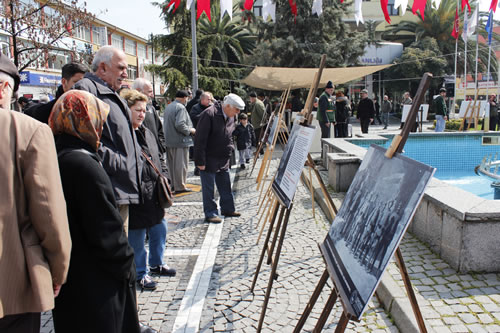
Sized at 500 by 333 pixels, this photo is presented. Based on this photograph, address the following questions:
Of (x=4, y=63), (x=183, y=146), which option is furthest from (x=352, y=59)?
(x=4, y=63)

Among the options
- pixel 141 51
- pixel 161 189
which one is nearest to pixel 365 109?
pixel 161 189

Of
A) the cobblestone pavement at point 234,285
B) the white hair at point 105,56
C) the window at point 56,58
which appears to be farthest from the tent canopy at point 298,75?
the white hair at point 105,56

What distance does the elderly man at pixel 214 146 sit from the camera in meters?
5.33

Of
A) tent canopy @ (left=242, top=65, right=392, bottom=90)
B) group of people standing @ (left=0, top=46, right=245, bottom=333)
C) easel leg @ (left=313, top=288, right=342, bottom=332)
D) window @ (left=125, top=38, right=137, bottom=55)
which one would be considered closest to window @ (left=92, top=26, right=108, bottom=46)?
window @ (left=125, top=38, right=137, bottom=55)

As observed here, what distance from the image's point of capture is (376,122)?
29219mm

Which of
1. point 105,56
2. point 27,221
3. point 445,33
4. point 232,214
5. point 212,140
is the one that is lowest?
point 232,214

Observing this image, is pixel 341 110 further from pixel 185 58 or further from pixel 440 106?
pixel 185 58

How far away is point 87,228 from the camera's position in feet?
6.14

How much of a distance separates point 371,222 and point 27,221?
5.04ft

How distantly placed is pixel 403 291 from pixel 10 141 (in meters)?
2.96

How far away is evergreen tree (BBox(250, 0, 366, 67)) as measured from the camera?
2141 cm

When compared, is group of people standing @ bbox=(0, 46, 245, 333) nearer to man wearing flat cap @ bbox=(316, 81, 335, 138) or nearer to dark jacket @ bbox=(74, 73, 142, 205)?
dark jacket @ bbox=(74, 73, 142, 205)

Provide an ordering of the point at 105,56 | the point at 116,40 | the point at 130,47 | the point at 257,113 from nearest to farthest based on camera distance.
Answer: the point at 105,56 → the point at 257,113 → the point at 116,40 → the point at 130,47

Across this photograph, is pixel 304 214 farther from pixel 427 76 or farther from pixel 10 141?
pixel 10 141
